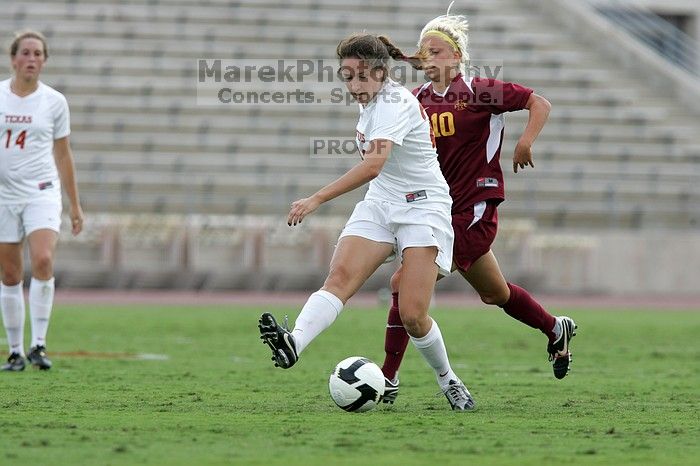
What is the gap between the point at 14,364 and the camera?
28.1 ft

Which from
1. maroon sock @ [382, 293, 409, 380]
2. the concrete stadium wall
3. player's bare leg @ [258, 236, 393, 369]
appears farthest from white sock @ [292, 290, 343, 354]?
the concrete stadium wall

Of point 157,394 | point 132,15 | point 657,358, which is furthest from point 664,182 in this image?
point 157,394

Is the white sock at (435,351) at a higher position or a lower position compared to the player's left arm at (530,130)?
lower

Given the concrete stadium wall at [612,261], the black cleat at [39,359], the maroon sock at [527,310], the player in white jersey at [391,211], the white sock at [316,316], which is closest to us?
the white sock at [316,316]

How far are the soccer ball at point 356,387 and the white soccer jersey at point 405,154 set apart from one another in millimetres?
863

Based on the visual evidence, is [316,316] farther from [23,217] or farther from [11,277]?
[11,277]

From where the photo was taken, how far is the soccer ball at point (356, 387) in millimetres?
6320

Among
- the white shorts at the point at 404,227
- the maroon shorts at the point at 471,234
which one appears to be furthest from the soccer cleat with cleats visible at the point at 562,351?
the white shorts at the point at 404,227

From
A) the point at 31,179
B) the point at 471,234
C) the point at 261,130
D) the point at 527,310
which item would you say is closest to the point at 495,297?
the point at 527,310

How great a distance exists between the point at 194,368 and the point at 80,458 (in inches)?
178

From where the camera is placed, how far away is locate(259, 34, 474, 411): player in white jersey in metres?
6.24

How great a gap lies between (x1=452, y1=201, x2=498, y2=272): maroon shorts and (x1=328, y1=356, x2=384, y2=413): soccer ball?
943 millimetres

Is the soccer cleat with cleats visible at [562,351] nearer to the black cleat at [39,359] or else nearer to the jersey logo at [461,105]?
the jersey logo at [461,105]

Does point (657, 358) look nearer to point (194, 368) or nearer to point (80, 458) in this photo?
point (194, 368)
